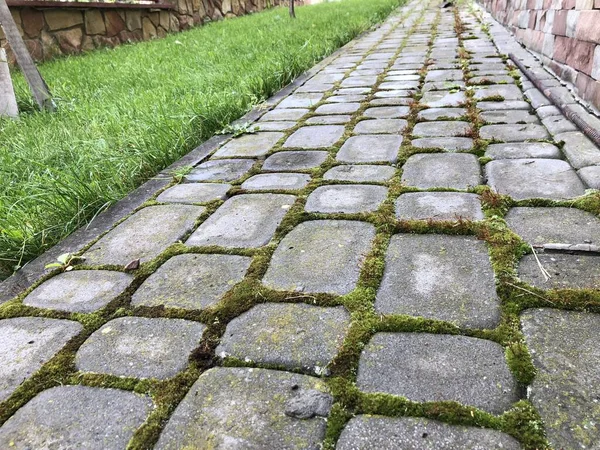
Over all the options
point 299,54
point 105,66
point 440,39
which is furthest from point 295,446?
point 440,39

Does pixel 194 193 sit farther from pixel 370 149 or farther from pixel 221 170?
pixel 370 149

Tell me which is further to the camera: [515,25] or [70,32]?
[70,32]

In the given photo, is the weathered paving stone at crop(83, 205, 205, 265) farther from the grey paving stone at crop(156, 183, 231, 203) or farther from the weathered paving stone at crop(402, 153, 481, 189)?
the weathered paving stone at crop(402, 153, 481, 189)

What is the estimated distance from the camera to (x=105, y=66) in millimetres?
5324

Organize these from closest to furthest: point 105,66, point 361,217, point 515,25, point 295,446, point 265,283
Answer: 1. point 295,446
2. point 265,283
3. point 361,217
4. point 105,66
5. point 515,25

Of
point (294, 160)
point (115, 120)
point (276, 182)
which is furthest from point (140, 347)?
point (115, 120)

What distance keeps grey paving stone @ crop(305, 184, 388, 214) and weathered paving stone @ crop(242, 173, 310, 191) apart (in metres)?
0.12

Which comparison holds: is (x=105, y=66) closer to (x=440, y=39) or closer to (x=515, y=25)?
(x=440, y=39)

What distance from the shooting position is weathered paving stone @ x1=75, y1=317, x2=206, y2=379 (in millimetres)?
1114

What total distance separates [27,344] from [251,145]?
5.51 feet

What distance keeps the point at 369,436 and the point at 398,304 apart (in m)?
0.43

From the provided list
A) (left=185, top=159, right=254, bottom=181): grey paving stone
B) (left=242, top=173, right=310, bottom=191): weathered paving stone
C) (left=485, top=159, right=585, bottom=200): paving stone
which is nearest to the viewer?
(left=485, top=159, right=585, bottom=200): paving stone

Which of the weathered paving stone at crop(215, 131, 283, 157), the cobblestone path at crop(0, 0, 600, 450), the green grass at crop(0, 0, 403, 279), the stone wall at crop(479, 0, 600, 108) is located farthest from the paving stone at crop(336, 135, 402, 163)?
the stone wall at crop(479, 0, 600, 108)

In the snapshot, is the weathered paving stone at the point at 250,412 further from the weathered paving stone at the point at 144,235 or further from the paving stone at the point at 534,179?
the paving stone at the point at 534,179
